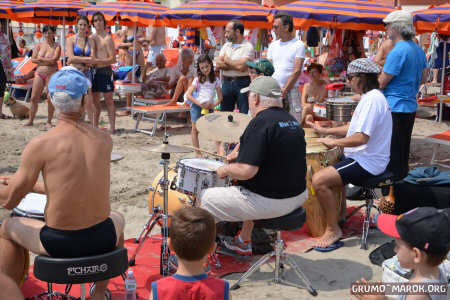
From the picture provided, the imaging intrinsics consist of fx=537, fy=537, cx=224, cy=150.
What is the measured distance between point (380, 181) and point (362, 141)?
0.38 metres

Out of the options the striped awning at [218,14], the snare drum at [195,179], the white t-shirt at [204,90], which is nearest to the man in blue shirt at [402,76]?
the snare drum at [195,179]

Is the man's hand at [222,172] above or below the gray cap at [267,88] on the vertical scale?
below

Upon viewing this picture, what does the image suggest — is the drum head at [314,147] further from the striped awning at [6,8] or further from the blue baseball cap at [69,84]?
the striped awning at [6,8]

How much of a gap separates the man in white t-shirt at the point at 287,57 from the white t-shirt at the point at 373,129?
1888 millimetres

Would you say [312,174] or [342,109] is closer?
[312,174]

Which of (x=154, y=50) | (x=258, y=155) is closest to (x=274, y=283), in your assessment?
(x=258, y=155)

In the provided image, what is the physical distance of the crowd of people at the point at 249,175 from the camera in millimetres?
2234

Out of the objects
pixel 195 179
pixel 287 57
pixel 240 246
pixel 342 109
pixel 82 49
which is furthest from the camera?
pixel 82 49

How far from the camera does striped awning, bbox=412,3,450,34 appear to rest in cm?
846

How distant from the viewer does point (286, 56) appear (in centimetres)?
636

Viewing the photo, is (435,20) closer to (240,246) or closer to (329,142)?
(329,142)

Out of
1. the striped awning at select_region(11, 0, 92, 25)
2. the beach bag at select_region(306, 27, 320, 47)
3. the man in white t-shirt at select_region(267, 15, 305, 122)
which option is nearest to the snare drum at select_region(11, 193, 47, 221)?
the man in white t-shirt at select_region(267, 15, 305, 122)

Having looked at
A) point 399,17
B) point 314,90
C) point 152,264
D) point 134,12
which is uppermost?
point 134,12

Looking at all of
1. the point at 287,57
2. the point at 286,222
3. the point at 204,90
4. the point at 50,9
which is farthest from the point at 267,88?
the point at 50,9
